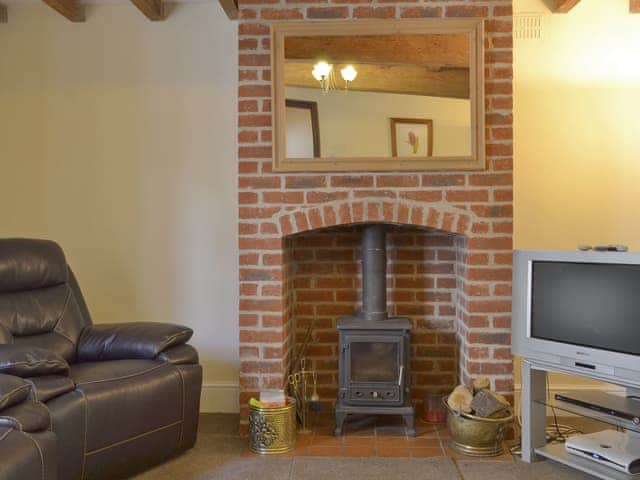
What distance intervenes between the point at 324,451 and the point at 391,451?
325mm

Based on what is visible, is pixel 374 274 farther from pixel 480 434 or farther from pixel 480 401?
pixel 480 434

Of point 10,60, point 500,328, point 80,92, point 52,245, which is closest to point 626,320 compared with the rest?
point 500,328

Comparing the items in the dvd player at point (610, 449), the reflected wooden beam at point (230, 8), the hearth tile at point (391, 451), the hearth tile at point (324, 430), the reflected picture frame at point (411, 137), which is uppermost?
the reflected wooden beam at point (230, 8)

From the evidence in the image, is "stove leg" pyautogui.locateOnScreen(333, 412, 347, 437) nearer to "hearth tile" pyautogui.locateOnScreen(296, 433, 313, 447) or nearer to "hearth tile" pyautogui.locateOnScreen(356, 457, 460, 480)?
"hearth tile" pyautogui.locateOnScreen(296, 433, 313, 447)

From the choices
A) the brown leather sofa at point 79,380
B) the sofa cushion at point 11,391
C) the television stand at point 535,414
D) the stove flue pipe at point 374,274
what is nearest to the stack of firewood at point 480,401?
the television stand at point 535,414

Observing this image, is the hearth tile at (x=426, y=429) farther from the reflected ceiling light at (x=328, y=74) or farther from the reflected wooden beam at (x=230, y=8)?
the reflected wooden beam at (x=230, y=8)

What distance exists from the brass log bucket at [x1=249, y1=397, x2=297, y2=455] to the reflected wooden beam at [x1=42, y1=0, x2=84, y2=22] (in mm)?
2415

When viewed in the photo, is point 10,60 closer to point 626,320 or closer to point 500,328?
point 500,328

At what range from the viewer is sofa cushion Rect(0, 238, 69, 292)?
294 cm

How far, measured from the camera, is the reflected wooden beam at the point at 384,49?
122 inches

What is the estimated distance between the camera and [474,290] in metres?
3.13

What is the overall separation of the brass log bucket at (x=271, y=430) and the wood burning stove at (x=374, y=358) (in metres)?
0.32

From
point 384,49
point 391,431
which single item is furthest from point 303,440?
point 384,49

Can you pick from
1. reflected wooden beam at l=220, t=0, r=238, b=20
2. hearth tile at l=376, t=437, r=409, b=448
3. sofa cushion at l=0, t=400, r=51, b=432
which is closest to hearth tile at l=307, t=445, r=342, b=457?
hearth tile at l=376, t=437, r=409, b=448
